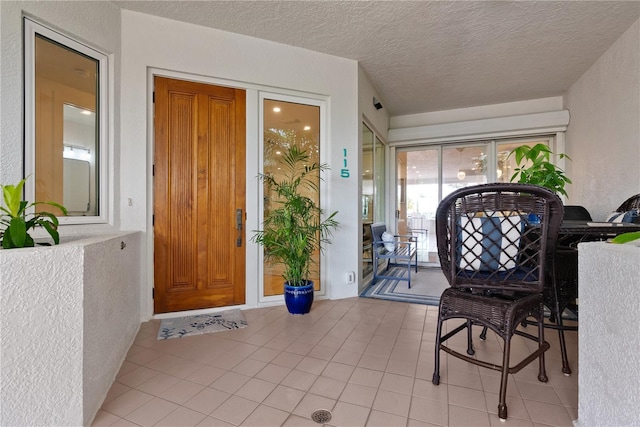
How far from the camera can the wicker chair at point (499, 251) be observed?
57.5 inches

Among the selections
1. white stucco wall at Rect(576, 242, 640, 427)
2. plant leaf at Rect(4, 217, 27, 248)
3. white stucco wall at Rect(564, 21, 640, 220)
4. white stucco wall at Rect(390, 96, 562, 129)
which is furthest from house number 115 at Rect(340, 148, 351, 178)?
white stucco wall at Rect(564, 21, 640, 220)

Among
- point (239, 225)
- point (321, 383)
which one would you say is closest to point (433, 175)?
point (239, 225)

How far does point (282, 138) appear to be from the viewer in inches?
133

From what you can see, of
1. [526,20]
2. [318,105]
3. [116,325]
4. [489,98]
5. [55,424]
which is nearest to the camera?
[55,424]

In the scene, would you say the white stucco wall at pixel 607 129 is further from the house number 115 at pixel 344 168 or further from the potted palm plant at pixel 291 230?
the potted palm plant at pixel 291 230

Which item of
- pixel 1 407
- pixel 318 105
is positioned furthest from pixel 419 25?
pixel 1 407

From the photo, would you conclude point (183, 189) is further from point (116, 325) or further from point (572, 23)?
point (572, 23)

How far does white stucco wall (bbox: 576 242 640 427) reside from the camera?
978mm

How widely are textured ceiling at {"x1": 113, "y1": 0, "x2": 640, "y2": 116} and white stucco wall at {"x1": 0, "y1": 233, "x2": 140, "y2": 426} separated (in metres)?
2.50

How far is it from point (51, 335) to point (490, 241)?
85.3 inches

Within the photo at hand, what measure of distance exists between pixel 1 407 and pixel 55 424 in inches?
9.0

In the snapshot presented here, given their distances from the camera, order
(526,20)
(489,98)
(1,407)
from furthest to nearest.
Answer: (489,98) < (526,20) < (1,407)

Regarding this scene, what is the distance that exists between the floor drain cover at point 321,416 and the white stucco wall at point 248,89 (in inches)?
72.3

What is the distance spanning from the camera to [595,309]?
1.20 m
